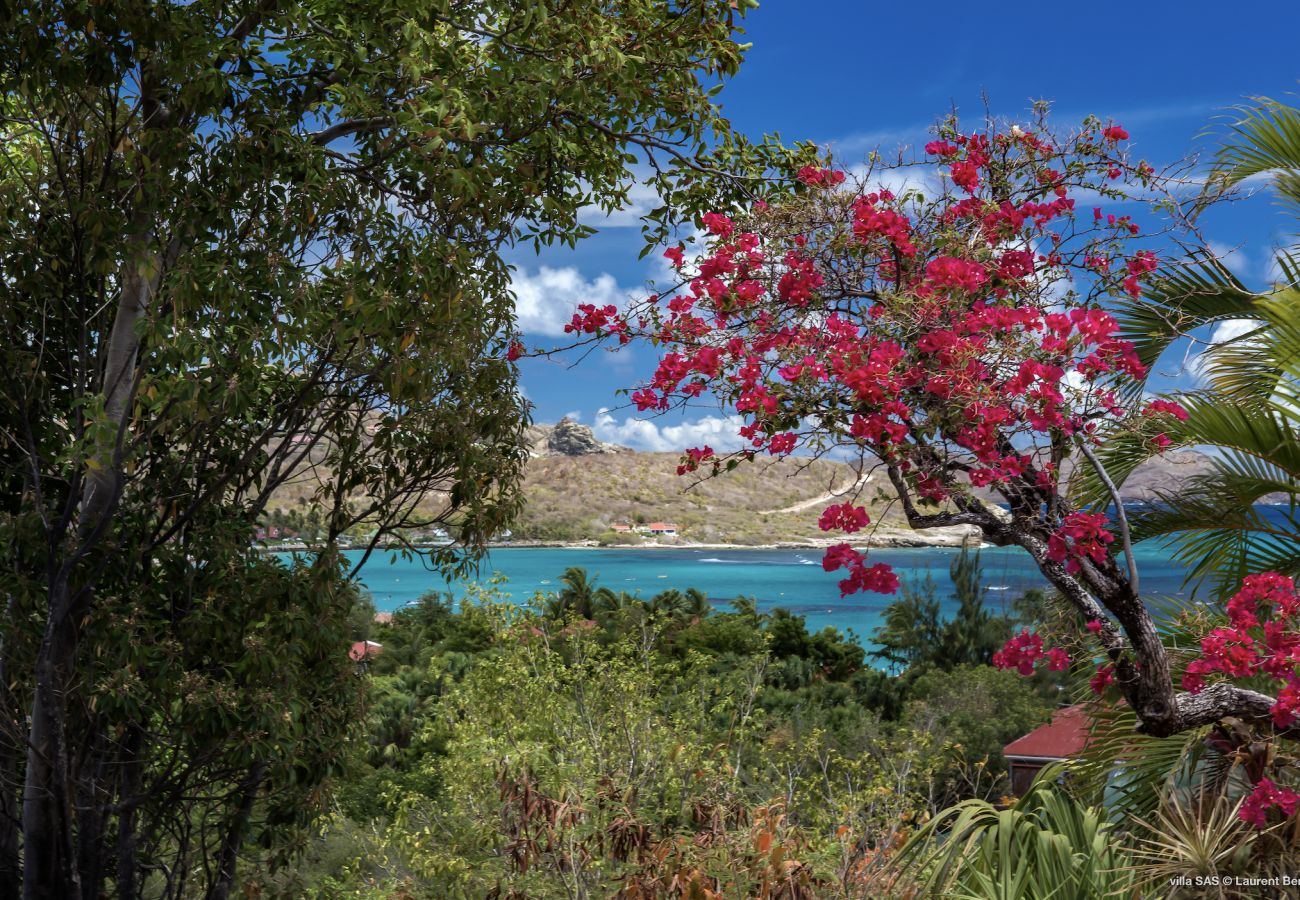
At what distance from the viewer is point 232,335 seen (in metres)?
4.26

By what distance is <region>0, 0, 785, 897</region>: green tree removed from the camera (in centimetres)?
456

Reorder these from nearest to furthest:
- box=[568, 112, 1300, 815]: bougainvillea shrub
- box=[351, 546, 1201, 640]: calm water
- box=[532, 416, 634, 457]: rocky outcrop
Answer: box=[568, 112, 1300, 815]: bougainvillea shrub → box=[351, 546, 1201, 640]: calm water → box=[532, 416, 634, 457]: rocky outcrop

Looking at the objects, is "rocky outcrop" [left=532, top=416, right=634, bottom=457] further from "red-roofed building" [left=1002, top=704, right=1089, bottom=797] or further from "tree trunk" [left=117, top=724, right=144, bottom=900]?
"tree trunk" [left=117, top=724, right=144, bottom=900]

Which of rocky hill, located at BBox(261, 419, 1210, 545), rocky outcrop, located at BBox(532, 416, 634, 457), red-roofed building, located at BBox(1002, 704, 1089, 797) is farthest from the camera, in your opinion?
rocky outcrop, located at BBox(532, 416, 634, 457)

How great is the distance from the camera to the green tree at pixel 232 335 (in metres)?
4.56

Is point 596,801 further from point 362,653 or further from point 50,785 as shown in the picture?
point 362,653

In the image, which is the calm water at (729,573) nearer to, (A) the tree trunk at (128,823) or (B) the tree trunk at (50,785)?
(A) the tree trunk at (128,823)

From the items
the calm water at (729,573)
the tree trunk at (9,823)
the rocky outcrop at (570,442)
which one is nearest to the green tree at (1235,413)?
the tree trunk at (9,823)

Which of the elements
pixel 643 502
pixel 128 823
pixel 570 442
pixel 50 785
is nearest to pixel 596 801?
pixel 128 823

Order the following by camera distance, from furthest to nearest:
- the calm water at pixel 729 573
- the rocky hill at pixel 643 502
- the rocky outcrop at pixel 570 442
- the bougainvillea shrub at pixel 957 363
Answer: the rocky outcrop at pixel 570 442
the rocky hill at pixel 643 502
the calm water at pixel 729 573
the bougainvillea shrub at pixel 957 363

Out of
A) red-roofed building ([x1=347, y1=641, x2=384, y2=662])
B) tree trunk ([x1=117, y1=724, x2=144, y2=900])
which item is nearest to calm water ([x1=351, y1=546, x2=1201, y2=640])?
red-roofed building ([x1=347, y1=641, x2=384, y2=662])

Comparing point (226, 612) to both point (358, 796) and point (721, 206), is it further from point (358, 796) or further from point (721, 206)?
point (358, 796)

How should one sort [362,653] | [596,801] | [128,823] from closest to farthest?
[596,801], [128,823], [362,653]

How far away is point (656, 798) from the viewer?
5578 millimetres
